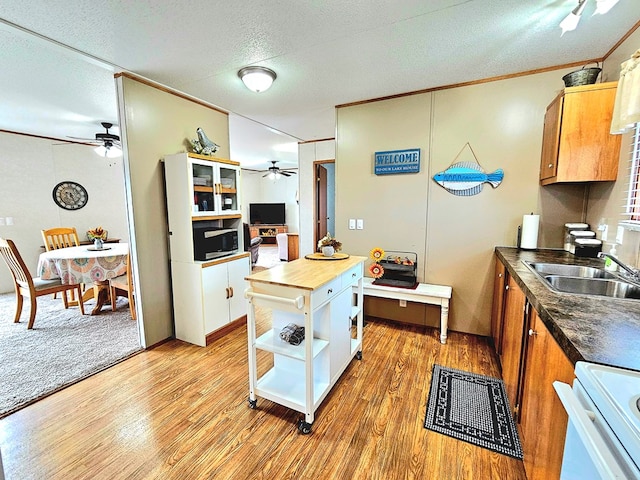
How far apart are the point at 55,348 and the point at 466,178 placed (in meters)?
4.34

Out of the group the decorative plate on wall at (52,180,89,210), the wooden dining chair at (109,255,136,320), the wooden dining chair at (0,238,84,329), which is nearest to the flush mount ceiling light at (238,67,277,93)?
the wooden dining chair at (109,255,136,320)

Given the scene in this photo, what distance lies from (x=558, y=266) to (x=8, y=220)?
6911 mm

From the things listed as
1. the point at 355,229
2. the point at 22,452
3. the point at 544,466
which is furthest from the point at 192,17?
the point at 544,466

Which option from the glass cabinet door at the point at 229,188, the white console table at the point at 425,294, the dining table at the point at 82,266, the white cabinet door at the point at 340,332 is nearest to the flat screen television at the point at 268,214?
the dining table at the point at 82,266

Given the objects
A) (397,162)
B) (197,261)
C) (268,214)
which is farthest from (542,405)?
(268,214)

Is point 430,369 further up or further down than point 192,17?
further down

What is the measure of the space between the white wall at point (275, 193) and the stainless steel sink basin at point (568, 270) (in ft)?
26.1

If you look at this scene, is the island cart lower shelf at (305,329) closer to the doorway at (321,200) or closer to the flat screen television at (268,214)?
the doorway at (321,200)

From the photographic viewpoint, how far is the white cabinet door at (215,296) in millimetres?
2789

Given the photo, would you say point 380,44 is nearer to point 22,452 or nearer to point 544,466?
point 544,466

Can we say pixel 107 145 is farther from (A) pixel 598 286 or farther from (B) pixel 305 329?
(A) pixel 598 286

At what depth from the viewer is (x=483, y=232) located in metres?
2.86

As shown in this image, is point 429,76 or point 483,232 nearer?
point 429,76

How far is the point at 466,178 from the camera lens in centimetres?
286
